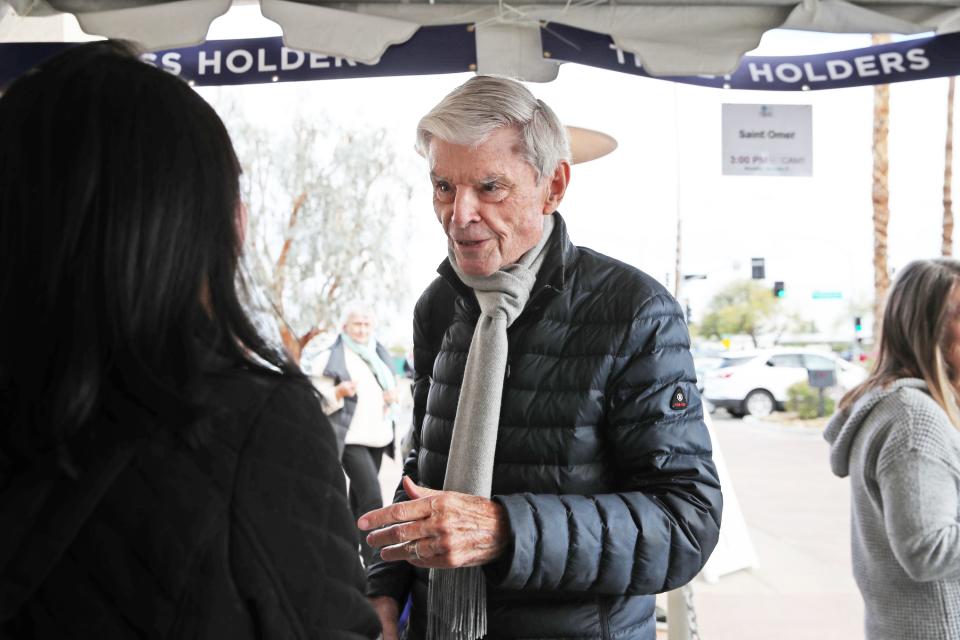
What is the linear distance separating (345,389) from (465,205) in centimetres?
485

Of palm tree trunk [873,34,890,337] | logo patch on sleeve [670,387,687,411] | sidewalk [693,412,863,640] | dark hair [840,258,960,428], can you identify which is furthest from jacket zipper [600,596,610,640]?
palm tree trunk [873,34,890,337]

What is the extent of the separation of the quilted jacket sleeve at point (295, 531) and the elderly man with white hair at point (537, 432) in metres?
0.52

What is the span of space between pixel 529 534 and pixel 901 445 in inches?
48.0

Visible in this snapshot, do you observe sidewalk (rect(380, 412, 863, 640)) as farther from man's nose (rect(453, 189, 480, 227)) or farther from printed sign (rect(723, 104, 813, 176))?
man's nose (rect(453, 189, 480, 227))

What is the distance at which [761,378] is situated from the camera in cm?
2127

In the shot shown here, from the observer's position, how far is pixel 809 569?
22.9 ft

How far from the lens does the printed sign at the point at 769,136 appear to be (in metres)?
4.24

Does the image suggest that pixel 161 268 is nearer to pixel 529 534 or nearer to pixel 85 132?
pixel 85 132

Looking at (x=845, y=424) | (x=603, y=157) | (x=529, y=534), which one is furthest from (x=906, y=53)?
(x=529, y=534)

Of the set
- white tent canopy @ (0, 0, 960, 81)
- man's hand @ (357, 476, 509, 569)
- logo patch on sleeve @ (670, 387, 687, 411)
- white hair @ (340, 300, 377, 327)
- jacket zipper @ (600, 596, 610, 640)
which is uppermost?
white tent canopy @ (0, 0, 960, 81)

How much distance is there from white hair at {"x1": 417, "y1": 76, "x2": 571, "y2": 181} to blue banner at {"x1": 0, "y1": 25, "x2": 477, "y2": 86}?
159cm

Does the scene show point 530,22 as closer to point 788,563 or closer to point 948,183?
point 788,563

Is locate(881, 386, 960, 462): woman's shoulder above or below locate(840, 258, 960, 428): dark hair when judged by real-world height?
below

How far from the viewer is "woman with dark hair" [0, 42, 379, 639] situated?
0.80m
